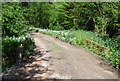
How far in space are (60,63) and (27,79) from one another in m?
2.87

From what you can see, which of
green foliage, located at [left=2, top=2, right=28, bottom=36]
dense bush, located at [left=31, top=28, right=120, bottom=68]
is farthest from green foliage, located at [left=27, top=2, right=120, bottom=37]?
green foliage, located at [left=2, top=2, right=28, bottom=36]

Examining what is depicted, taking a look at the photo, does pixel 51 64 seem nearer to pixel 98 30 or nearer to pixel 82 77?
pixel 82 77

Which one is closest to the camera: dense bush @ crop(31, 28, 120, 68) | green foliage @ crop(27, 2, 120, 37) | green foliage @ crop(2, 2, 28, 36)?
green foliage @ crop(2, 2, 28, 36)

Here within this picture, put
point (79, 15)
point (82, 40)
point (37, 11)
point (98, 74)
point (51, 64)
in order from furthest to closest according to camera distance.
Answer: point (37, 11)
point (79, 15)
point (82, 40)
point (51, 64)
point (98, 74)

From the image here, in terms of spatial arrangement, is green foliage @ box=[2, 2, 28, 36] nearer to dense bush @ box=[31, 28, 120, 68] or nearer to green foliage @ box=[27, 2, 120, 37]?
dense bush @ box=[31, 28, 120, 68]

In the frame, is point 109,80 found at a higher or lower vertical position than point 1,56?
lower

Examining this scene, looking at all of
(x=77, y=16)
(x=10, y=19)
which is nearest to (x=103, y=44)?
(x=10, y=19)

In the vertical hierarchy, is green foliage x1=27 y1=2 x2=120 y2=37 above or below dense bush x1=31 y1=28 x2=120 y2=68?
above

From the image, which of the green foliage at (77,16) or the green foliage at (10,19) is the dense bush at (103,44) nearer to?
the green foliage at (77,16)

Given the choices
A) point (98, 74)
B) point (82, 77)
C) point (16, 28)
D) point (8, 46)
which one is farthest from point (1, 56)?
point (98, 74)

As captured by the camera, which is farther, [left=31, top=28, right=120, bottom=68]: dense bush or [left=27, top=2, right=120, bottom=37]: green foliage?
[left=27, top=2, right=120, bottom=37]: green foliage

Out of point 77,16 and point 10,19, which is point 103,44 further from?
point 77,16

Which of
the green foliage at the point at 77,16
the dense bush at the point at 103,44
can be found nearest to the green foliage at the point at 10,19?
the dense bush at the point at 103,44

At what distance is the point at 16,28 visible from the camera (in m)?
9.55
